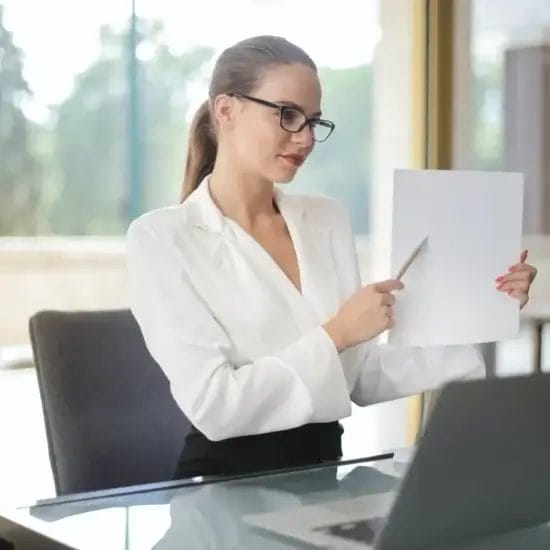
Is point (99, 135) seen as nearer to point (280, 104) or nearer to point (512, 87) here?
point (512, 87)

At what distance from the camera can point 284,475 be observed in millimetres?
1473

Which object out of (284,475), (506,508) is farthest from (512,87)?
(506,508)

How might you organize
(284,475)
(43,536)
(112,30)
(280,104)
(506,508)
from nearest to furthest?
(506,508) → (43,536) → (284,475) → (280,104) → (112,30)

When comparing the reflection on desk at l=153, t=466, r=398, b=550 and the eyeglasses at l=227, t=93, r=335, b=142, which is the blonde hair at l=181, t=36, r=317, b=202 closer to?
the eyeglasses at l=227, t=93, r=335, b=142

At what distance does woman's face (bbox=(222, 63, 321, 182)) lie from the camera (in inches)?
63.1

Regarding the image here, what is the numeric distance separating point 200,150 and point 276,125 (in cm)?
23

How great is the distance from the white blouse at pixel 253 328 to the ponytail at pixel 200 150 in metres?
0.12

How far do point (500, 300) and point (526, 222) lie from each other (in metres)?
1.89

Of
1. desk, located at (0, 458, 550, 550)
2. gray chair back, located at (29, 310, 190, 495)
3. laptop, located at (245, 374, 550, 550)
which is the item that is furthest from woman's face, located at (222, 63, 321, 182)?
laptop, located at (245, 374, 550, 550)

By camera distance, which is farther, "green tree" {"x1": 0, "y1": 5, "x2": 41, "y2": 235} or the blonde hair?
"green tree" {"x1": 0, "y1": 5, "x2": 41, "y2": 235}

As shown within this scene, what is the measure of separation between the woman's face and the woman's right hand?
0.82ft

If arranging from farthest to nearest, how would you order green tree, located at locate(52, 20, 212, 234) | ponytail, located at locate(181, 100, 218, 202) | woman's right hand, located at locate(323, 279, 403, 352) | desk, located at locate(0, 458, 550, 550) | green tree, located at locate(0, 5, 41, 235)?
green tree, located at locate(52, 20, 212, 234), green tree, located at locate(0, 5, 41, 235), ponytail, located at locate(181, 100, 218, 202), woman's right hand, located at locate(323, 279, 403, 352), desk, located at locate(0, 458, 550, 550)

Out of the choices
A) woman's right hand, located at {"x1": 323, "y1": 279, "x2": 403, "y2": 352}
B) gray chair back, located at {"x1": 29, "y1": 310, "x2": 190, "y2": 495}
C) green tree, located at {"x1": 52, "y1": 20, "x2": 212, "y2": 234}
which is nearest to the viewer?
woman's right hand, located at {"x1": 323, "y1": 279, "x2": 403, "y2": 352}

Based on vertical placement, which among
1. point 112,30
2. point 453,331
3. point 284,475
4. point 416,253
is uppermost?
point 112,30
